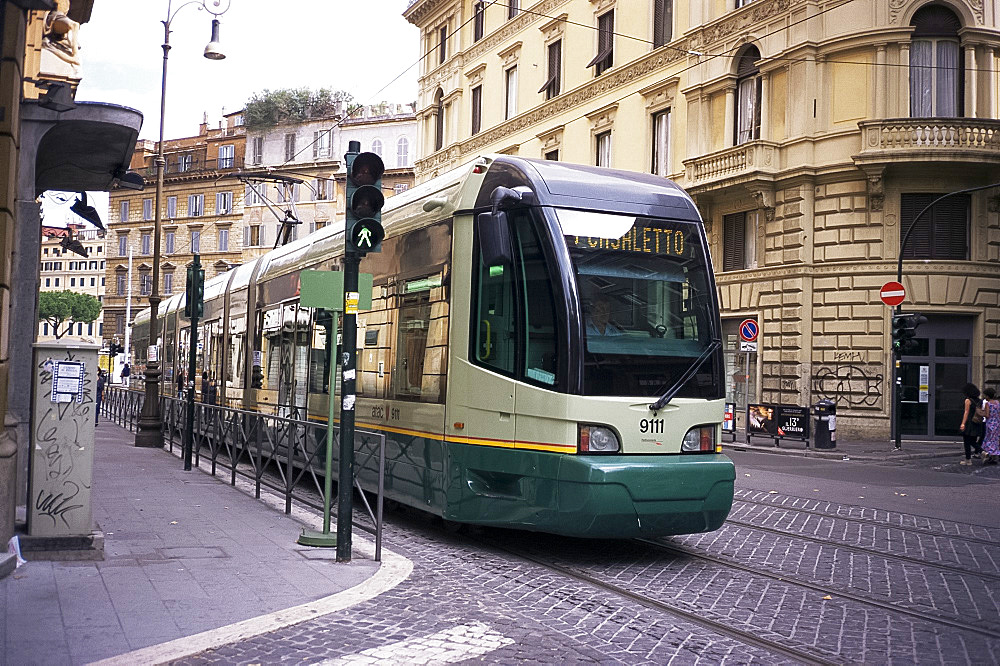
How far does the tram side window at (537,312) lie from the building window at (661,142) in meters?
23.4

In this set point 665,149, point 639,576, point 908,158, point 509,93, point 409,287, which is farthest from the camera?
point 509,93

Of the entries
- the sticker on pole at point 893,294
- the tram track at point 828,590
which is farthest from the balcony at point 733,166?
the tram track at point 828,590

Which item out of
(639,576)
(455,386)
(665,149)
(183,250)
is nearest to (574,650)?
(639,576)

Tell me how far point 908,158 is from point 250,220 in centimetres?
4995

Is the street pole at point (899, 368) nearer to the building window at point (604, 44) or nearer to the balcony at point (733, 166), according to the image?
the balcony at point (733, 166)

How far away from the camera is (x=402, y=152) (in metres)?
60.4

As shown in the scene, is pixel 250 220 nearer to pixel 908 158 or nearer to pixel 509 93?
pixel 509 93

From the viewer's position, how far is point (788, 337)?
26.6 metres

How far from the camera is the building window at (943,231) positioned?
25.3 metres

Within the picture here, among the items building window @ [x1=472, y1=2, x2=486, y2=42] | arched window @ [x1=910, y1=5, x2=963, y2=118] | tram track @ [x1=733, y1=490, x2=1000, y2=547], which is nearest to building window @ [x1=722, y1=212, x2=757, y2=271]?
arched window @ [x1=910, y1=5, x2=963, y2=118]

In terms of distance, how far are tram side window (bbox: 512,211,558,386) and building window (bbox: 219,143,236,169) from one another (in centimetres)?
6346

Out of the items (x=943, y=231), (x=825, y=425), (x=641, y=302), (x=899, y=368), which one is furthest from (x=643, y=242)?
(x=943, y=231)

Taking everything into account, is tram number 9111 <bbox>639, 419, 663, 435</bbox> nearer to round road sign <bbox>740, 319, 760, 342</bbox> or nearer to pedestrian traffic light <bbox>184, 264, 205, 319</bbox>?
pedestrian traffic light <bbox>184, 264, 205, 319</bbox>

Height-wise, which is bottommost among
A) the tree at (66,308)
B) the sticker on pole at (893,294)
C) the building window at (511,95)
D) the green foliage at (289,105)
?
the sticker on pole at (893,294)
